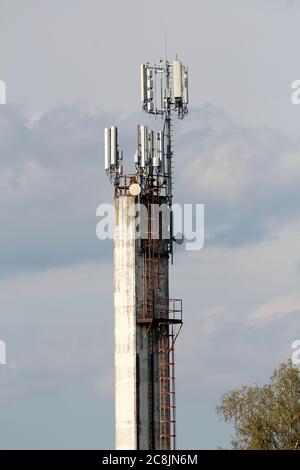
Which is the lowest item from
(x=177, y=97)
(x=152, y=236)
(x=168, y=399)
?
(x=168, y=399)

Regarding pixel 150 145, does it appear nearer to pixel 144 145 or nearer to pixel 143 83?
pixel 144 145

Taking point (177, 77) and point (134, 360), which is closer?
point (134, 360)

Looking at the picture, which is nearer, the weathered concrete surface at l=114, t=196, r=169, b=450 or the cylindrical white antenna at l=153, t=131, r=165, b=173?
the weathered concrete surface at l=114, t=196, r=169, b=450

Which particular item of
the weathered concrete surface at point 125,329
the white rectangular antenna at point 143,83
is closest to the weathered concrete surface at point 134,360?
the weathered concrete surface at point 125,329

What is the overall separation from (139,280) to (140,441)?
12.5 metres

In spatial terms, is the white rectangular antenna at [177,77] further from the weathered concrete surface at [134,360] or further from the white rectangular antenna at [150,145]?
the weathered concrete surface at [134,360]

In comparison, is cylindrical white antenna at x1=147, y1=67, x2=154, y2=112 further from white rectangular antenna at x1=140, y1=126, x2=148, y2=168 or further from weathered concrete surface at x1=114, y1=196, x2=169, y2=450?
weathered concrete surface at x1=114, y1=196, x2=169, y2=450

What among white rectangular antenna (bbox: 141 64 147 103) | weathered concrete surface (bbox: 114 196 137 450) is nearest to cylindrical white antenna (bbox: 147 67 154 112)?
white rectangular antenna (bbox: 141 64 147 103)

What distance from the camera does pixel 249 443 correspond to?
527ft

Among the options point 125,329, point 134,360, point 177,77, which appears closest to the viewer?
point 134,360

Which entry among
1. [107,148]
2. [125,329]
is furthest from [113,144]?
[125,329]

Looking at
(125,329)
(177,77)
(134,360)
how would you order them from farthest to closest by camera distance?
(177,77)
(125,329)
(134,360)
